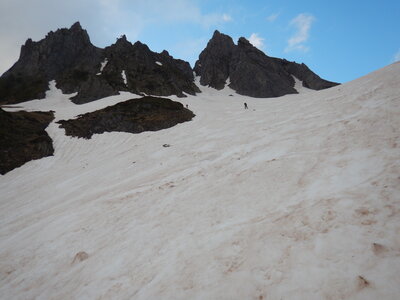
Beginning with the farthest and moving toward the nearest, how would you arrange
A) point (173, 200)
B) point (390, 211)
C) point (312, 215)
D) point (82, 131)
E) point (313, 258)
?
point (82, 131) < point (173, 200) < point (312, 215) < point (390, 211) < point (313, 258)

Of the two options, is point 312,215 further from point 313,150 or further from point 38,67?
point 38,67

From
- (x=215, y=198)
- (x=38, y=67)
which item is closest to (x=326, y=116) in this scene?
(x=215, y=198)

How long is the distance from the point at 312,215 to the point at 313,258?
1.49 metres

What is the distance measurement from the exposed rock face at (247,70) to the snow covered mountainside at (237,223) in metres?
74.6

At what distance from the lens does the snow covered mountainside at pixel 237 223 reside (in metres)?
4.92

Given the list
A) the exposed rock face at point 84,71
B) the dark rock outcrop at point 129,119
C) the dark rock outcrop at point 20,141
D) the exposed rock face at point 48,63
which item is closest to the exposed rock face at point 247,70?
the exposed rock face at point 84,71

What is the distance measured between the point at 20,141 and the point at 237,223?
27.3m

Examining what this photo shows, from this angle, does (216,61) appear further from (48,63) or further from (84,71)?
(48,63)

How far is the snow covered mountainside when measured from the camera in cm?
492

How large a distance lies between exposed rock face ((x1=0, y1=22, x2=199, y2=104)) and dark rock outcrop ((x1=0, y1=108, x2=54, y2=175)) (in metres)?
23.2

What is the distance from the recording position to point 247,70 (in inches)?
3546

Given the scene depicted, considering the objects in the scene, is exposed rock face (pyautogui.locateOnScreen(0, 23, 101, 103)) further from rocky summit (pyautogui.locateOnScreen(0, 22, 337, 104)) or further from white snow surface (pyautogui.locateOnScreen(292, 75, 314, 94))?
white snow surface (pyautogui.locateOnScreen(292, 75, 314, 94))

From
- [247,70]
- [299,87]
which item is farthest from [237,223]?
[299,87]

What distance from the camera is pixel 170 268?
5.91 meters
